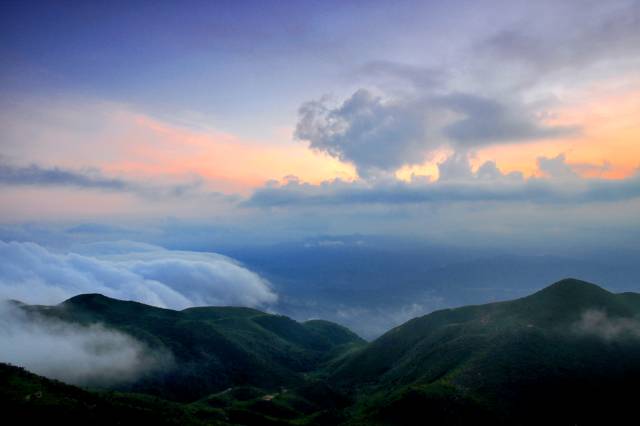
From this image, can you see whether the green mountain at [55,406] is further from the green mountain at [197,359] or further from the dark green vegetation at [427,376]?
the green mountain at [197,359]

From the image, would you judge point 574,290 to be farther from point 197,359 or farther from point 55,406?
point 55,406

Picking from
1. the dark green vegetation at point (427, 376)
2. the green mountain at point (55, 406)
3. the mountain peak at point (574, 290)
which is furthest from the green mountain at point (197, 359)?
the mountain peak at point (574, 290)

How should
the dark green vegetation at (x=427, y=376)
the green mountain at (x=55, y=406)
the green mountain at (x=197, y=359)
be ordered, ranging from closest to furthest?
the green mountain at (x=55, y=406) < the dark green vegetation at (x=427, y=376) < the green mountain at (x=197, y=359)

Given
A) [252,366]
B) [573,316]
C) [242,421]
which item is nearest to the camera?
[242,421]

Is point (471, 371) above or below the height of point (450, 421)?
above

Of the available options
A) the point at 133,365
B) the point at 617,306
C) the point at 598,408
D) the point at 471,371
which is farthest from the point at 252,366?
the point at 617,306

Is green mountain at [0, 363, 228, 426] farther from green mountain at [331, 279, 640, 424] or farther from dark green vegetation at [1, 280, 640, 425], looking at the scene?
green mountain at [331, 279, 640, 424]

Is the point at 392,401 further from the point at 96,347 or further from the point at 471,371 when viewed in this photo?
the point at 96,347

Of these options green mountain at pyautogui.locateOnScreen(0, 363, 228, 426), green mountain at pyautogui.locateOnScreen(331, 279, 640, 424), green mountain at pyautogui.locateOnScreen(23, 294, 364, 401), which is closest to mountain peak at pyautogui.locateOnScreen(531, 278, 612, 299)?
green mountain at pyautogui.locateOnScreen(331, 279, 640, 424)
